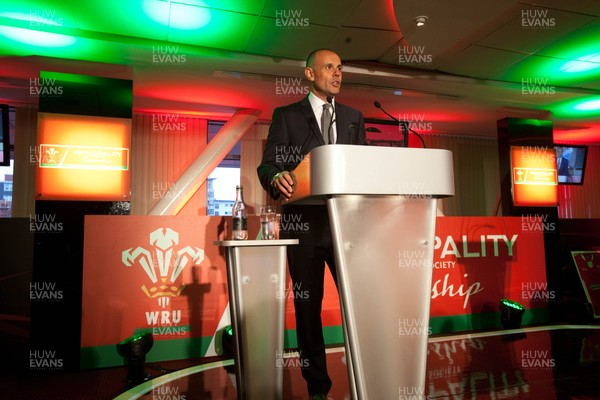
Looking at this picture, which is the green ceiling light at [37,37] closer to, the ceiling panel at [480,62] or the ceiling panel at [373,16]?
the ceiling panel at [373,16]

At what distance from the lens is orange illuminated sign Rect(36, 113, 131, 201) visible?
139 inches

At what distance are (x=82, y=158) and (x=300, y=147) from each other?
2.80 m

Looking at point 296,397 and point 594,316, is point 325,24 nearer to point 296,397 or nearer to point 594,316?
point 296,397

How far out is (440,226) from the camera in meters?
3.79

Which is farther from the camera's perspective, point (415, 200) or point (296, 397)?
point (296, 397)

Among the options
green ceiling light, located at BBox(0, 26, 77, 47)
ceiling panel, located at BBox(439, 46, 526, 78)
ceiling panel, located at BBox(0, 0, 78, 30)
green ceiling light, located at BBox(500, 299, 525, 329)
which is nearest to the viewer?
ceiling panel, located at BBox(0, 0, 78, 30)

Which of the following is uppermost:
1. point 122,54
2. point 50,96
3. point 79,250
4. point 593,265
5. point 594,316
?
point 122,54

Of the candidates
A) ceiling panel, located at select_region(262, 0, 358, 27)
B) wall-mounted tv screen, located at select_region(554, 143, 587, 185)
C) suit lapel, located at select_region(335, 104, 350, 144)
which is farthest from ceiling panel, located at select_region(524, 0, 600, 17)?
wall-mounted tv screen, located at select_region(554, 143, 587, 185)

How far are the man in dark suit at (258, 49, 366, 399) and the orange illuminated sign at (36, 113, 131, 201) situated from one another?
252 cm

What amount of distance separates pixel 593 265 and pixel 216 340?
442cm

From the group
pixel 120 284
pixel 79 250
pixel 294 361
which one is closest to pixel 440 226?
pixel 294 361

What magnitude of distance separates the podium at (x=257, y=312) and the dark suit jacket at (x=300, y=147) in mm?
126

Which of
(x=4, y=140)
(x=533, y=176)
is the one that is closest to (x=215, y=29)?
(x=4, y=140)

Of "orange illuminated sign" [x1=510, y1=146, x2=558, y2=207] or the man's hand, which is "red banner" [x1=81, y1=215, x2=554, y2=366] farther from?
"orange illuminated sign" [x1=510, y1=146, x2=558, y2=207]
